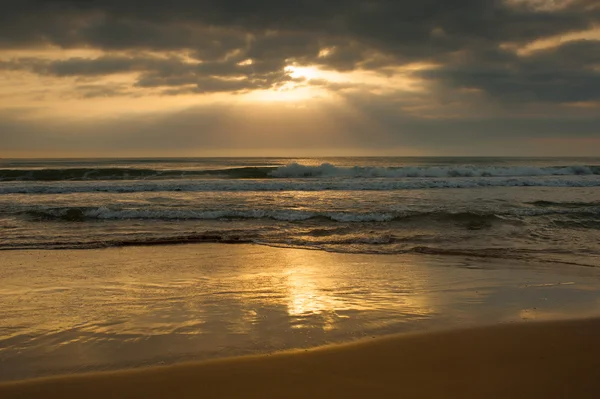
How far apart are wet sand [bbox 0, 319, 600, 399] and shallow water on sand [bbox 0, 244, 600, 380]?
Answer: 24 centimetres

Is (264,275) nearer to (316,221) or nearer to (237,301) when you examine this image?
(237,301)

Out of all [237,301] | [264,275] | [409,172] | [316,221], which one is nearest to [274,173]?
[409,172]

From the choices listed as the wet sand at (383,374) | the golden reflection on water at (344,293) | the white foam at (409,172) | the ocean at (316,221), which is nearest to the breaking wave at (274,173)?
the white foam at (409,172)

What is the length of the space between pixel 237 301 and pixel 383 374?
7.93 feet

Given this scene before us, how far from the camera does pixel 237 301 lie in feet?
18.6

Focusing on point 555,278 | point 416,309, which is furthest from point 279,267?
point 555,278

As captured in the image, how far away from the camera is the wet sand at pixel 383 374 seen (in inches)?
135

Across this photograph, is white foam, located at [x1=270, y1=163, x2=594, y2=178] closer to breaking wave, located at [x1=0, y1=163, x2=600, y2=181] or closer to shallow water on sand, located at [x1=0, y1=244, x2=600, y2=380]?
breaking wave, located at [x1=0, y1=163, x2=600, y2=181]

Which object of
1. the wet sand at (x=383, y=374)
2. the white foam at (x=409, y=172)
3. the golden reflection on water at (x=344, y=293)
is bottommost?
the wet sand at (x=383, y=374)

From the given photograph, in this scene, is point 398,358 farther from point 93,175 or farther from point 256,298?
point 93,175

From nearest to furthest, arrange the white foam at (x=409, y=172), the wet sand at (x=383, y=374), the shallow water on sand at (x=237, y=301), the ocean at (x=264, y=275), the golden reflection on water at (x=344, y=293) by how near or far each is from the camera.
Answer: the wet sand at (x=383, y=374) → the shallow water on sand at (x=237, y=301) → the ocean at (x=264, y=275) → the golden reflection on water at (x=344, y=293) → the white foam at (x=409, y=172)

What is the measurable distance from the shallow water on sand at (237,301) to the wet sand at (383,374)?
24 cm

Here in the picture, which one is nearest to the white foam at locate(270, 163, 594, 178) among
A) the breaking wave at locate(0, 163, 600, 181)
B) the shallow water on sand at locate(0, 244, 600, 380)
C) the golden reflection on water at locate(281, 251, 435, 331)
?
the breaking wave at locate(0, 163, 600, 181)

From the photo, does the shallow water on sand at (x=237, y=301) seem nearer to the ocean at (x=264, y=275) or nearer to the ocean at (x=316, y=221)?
the ocean at (x=264, y=275)
